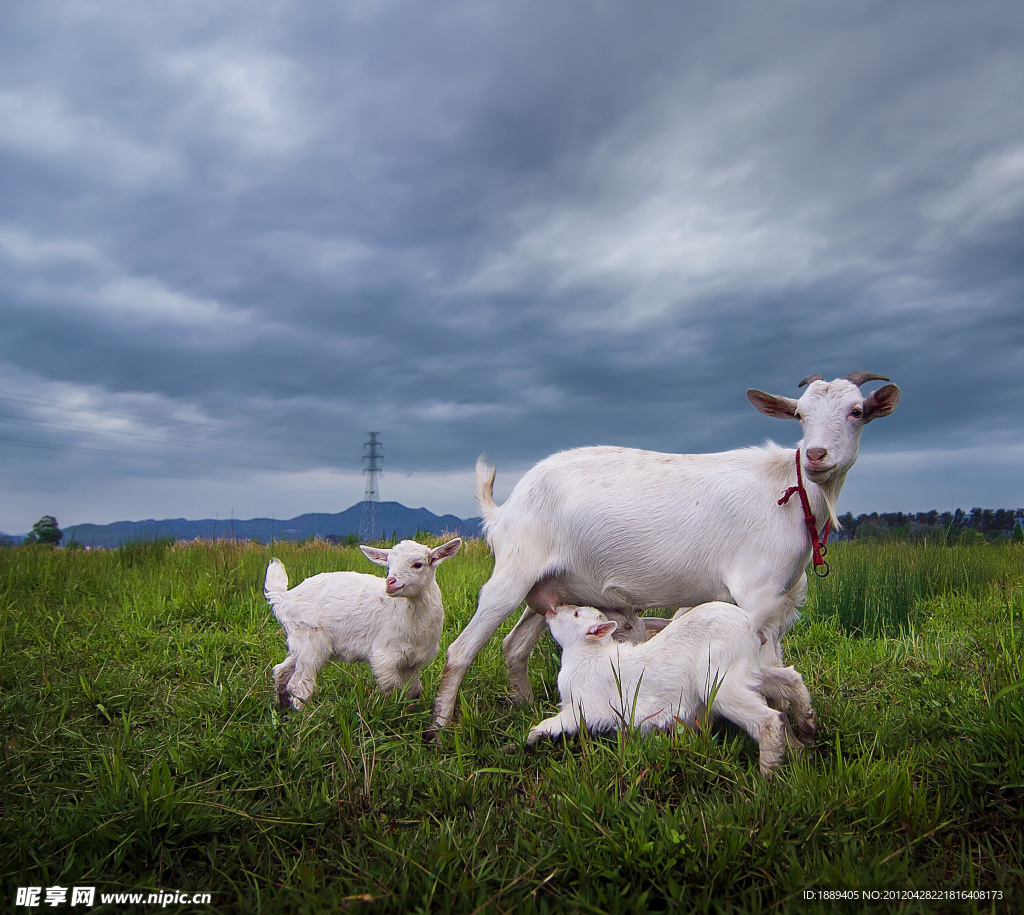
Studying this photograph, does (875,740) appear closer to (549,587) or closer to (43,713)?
(549,587)

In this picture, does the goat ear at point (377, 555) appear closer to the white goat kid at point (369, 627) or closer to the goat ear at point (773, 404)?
the white goat kid at point (369, 627)

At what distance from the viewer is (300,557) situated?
11125 millimetres

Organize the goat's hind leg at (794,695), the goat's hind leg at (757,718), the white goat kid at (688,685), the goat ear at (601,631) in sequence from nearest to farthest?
the goat's hind leg at (757,718)
the white goat kid at (688,685)
the goat's hind leg at (794,695)
the goat ear at (601,631)

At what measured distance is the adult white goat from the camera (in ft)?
14.4

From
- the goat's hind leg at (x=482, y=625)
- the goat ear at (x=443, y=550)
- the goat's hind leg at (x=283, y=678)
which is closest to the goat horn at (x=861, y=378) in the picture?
the goat's hind leg at (x=482, y=625)

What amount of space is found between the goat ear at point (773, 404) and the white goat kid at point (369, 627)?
229 cm

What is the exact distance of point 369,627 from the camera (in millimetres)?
4992

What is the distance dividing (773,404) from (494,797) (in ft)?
10.2

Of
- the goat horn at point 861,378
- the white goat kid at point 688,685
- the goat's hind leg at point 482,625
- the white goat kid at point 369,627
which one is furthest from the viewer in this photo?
the white goat kid at point 369,627

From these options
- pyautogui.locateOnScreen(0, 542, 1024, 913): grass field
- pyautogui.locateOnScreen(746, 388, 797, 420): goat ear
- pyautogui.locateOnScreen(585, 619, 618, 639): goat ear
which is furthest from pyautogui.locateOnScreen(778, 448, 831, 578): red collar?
pyautogui.locateOnScreen(585, 619, 618, 639): goat ear

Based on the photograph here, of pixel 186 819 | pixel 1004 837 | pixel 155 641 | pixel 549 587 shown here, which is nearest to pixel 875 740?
pixel 1004 837

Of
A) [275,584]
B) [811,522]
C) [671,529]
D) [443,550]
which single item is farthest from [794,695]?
[275,584]

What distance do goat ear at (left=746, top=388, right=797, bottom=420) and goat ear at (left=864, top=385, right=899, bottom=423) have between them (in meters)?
0.45

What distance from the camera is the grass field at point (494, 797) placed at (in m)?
2.64
